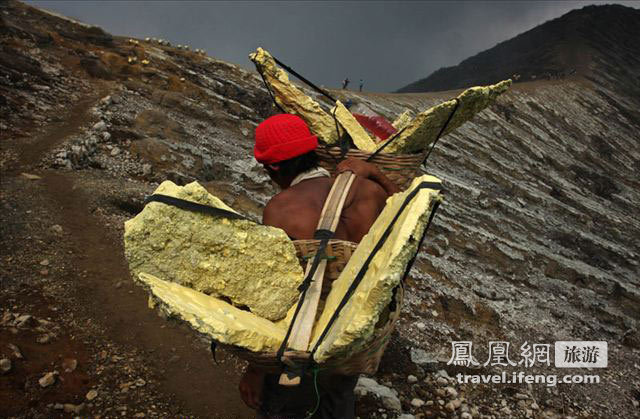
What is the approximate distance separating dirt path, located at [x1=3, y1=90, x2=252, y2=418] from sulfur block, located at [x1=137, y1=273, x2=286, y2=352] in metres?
2.62

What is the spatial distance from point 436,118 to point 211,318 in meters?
2.16

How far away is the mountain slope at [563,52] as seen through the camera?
56781 millimetres

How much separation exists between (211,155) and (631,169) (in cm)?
3748

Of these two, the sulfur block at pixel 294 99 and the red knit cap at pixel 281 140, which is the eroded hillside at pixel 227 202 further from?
the sulfur block at pixel 294 99

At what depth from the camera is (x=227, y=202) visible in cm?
853

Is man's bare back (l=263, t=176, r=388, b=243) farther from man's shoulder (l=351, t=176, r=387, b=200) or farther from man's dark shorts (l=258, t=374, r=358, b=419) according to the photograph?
man's dark shorts (l=258, t=374, r=358, b=419)

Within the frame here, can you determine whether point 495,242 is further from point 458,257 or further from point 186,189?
point 186,189

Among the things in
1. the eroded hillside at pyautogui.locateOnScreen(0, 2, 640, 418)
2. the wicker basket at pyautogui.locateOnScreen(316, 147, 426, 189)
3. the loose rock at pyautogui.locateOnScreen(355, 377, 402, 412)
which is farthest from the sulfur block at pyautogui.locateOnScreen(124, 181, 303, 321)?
the loose rock at pyautogui.locateOnScreen(355, 377, 402, 412)

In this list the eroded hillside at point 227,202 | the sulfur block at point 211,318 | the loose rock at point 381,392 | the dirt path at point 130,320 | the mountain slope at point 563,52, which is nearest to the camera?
the sulfur block at point 211,318

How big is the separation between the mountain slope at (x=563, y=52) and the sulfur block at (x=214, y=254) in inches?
2313

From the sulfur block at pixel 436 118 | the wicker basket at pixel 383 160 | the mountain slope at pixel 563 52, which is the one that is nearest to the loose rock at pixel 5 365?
the wicker basket at pixel 383 160

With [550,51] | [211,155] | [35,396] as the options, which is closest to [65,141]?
[211,155]

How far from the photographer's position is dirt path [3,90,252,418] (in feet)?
12.8

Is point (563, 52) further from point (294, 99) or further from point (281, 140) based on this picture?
point (281, 140)
